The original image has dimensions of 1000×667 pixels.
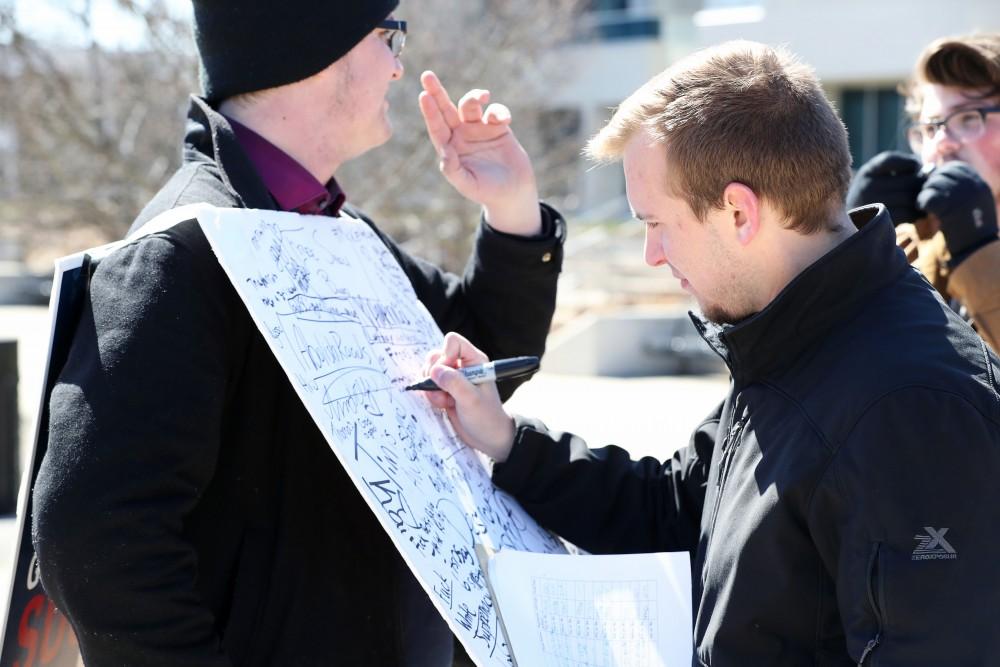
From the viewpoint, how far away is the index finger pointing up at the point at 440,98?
9.11ft

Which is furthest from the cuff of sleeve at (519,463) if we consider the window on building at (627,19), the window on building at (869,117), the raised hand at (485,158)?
the window on building at (627,19)

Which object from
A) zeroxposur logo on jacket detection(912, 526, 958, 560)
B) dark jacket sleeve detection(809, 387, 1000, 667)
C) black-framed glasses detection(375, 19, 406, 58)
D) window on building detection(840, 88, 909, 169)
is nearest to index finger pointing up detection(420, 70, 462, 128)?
black-framed glasses detection(375, 19, 406, 58)

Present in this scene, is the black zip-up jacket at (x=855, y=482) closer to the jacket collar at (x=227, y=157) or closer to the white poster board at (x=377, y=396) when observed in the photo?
the white poster board at (x=377, y=396)

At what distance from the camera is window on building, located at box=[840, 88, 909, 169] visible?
23.9 meters

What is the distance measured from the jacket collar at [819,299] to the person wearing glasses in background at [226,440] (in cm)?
86

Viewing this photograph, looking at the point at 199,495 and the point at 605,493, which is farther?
the point at 605,493

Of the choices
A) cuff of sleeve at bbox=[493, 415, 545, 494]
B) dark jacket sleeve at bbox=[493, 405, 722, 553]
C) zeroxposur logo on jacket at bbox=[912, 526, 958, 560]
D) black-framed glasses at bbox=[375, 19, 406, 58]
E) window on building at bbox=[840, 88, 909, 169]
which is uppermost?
black-framed glasses at bbox=[375, 19, 406, 58]

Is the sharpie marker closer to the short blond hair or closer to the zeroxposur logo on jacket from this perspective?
the short blond hair

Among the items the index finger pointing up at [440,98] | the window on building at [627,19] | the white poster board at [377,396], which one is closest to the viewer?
the white poster board at [377,396]

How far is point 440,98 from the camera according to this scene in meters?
2.87

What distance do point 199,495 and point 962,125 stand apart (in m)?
2.48

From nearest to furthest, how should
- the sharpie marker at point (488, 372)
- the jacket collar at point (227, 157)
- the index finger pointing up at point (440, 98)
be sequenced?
the jacket collar at point (227, 157) < the sharpie marker at point (488, 372) < the index finger pointing up at point (440, 98)

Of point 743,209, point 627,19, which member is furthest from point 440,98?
point 627,19

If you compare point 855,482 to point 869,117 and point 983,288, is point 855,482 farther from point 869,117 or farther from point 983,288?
point 869,117
